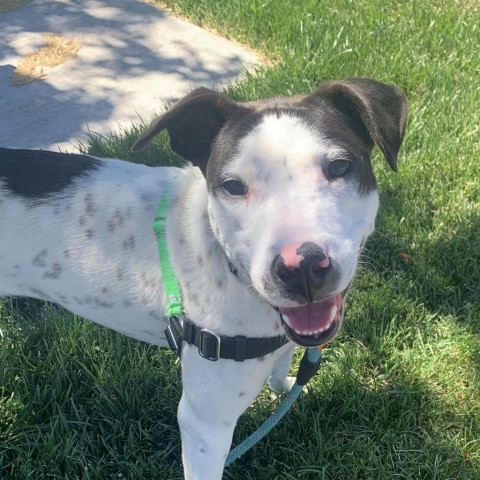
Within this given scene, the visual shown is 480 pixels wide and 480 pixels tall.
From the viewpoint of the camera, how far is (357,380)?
9.90 ft

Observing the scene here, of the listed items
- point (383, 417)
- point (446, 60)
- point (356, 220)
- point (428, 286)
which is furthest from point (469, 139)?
point (356, 220)

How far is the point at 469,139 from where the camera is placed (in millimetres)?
4367

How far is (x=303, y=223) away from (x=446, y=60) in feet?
12.8

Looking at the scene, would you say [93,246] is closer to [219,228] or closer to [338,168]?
[219,228]

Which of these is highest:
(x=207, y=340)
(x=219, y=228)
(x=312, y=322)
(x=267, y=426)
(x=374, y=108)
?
(x=374, y=108)

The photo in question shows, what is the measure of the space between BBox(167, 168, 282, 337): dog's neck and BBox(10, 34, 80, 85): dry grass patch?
3.80 meters

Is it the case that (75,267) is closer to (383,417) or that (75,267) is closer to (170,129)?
(170,129)

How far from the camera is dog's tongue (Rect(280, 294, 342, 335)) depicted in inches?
81.4

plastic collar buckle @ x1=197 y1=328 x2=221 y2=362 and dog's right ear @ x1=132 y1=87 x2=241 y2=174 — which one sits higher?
dog's right ear @ x1=132 y1=87 x2=241 y2=174

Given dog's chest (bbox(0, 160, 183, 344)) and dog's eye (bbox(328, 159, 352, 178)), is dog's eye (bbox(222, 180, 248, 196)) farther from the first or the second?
dog's chest (bbox(0, 160, 183, 344))

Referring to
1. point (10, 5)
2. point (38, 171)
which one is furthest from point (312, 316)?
point (10, 5)

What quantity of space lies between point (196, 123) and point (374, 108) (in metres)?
0.67

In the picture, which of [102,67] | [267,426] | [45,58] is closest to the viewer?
[267,426]

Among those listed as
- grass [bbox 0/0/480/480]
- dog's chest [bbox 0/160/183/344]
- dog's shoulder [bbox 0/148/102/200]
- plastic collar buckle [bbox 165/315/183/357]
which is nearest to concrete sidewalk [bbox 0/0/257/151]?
grass [bbox 0/0/480/480]
